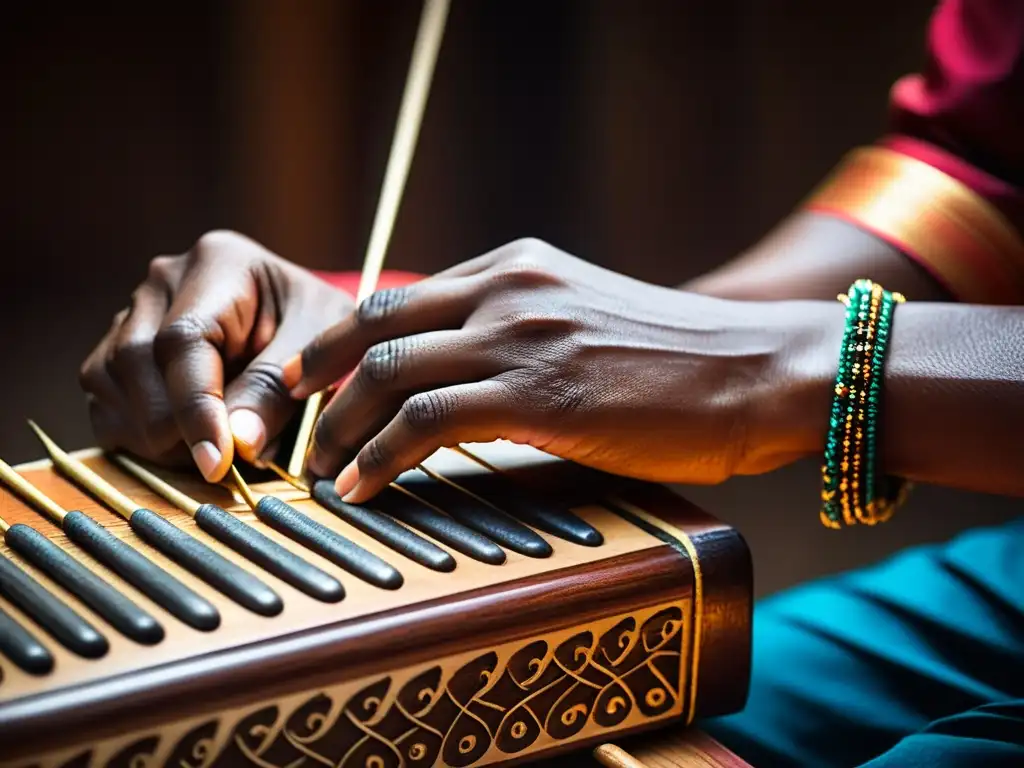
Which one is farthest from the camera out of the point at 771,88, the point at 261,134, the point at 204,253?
the point at 261,134

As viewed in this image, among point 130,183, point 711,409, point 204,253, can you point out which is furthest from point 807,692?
point 130,183

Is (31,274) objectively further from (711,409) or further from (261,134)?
(711,409)

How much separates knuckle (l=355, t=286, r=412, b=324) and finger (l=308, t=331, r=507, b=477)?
0.02 m

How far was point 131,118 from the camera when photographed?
255cm

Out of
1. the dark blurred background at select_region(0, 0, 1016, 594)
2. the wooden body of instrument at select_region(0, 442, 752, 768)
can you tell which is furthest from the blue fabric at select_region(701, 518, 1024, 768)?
the dark blurred background at select_region(0, 0, 1016, 594)

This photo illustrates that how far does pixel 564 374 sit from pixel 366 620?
0.67ft

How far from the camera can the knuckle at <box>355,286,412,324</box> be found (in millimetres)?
763

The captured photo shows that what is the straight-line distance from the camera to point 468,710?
2.10 feet

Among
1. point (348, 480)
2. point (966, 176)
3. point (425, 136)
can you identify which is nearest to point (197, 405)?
point (348, 480)

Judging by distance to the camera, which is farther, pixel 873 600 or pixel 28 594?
pixel 873 600

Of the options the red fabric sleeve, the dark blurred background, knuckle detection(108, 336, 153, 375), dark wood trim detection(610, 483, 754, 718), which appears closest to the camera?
dark wood trim detection(610, 483, 754, 718)

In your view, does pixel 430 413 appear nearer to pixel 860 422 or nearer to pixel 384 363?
pixel 384 363

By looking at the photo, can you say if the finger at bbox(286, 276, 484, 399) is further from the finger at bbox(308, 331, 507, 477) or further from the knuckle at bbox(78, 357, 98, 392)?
the knuckle at bbox(78, 357, 98, 392)

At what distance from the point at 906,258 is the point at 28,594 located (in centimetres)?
78
